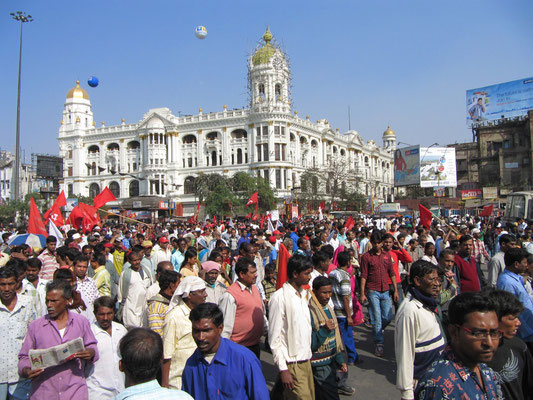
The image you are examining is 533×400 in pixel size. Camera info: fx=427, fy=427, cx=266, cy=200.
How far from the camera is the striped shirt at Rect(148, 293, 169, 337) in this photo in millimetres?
3887

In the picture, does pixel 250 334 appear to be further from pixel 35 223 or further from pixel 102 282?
pixel 35 223

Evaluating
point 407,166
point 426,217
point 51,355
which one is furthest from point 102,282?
point 407,166

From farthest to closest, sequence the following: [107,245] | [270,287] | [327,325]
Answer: [107,245] → [270,287] → [327,325]

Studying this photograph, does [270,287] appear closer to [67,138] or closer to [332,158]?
[332,158]

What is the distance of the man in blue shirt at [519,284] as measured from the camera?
400 centimetres

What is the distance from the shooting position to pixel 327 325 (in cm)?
386

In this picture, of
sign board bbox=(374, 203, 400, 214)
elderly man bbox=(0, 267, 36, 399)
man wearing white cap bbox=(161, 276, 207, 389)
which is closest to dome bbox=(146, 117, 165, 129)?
sign board bbox=(374, 203, 400, 214)

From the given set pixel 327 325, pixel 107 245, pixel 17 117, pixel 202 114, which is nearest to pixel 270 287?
pixel 327 325

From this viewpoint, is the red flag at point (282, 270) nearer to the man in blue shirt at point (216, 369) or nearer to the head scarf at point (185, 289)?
the head scarf at point (185, 289)

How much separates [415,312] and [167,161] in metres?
57.0

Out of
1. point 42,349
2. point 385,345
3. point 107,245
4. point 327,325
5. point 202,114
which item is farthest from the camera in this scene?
point 202,114

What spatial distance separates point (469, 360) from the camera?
214 cm

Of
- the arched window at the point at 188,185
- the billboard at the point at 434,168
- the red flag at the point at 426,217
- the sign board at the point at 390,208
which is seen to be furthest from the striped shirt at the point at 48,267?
the arched window at the point at 188,185

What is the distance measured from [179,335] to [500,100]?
197ft
